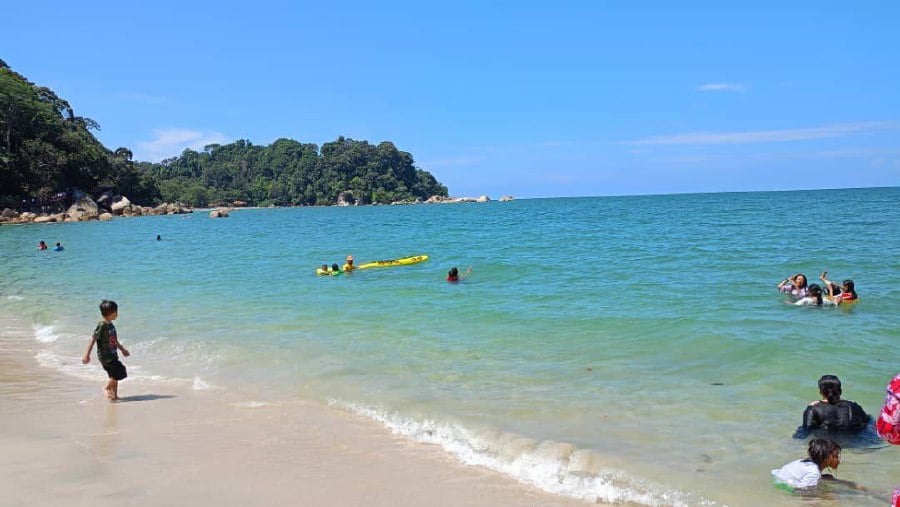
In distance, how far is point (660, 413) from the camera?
6.89 meters

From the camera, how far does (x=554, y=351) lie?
9883 millimetres

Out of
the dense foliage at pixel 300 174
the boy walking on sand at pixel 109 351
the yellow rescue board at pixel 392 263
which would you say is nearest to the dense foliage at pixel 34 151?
the yellow rescue board at pixel 392 263

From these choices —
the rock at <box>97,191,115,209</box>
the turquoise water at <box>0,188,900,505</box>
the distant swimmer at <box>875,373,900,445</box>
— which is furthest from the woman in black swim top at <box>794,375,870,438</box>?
the rock at <box>97,191,115,209</box>

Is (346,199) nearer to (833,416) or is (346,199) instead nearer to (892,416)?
(833,416)

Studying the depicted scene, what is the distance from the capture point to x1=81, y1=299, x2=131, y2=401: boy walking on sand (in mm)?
7766

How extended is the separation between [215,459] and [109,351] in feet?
10.5

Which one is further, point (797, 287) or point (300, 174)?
point (300, 174)

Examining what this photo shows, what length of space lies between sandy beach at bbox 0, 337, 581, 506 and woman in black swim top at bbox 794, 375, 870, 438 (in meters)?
2.83

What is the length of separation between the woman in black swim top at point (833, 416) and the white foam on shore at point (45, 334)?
12.0m

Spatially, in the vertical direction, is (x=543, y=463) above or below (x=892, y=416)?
below

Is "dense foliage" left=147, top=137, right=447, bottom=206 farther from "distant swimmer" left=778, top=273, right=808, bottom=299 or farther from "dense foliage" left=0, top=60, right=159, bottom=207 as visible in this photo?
"distant swimmer" left=778, top=273, right=808, bottom=299

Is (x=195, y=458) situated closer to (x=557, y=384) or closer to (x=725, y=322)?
(x=557, y=384)

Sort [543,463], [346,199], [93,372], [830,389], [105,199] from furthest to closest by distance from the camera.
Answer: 1. [346,199]
2. [105,199]
3. [93,372]
4. [830,389]
5. [543,463]

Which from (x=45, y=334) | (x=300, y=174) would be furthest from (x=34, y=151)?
(x=300, y=174)
